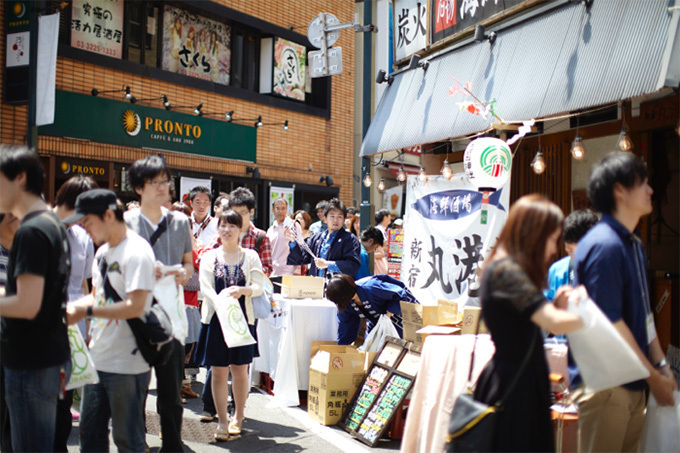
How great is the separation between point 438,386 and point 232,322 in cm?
196

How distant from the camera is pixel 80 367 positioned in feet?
12.4

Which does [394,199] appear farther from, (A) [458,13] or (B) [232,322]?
(B) [232,322]

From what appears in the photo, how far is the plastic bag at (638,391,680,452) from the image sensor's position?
11.4ft

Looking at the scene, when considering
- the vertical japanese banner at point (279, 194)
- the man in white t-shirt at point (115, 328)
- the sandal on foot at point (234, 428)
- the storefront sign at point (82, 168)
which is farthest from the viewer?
the vertical japanese banner at point (279, 194)

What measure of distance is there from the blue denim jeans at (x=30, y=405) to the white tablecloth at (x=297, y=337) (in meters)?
3.84

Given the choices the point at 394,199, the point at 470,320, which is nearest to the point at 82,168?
the point at 394,199

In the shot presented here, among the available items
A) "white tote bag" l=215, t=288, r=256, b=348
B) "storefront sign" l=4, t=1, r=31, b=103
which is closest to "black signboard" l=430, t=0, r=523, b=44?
"white tote bag" l=215, t=288, r=256, b=348

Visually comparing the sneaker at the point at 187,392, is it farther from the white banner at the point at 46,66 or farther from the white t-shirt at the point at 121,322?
the white banner at the point at 46,66

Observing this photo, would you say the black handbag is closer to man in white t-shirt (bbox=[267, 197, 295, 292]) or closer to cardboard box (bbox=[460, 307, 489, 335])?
cardboard box (bbox=[460, 307, 489, 335])

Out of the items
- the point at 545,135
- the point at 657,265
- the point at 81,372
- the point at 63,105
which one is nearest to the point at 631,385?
the point at 81,372

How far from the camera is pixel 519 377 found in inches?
115

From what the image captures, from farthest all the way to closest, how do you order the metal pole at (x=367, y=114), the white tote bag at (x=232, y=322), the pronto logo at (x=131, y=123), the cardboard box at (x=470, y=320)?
the pronto logo at (x=131, y=123) → the metal pole at (x=367, y=114) → the white tote bag at (x=232, y=322) → the cardboard box at (x=470, y=320)

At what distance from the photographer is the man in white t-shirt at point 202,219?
8.24 m

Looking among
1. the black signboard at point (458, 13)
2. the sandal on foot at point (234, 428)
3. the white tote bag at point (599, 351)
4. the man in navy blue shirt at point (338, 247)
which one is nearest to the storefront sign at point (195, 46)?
the black signboard at point (458, 13)
